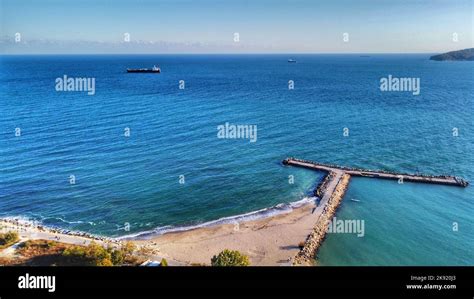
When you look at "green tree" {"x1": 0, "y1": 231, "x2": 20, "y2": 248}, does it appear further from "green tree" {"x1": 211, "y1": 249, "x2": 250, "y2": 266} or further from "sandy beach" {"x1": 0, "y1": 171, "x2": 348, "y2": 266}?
"green tree" {"x1": 211, "y1": 249, "x2": 250, "y2": 266}

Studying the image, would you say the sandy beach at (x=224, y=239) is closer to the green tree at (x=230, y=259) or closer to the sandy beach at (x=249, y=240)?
the sandy beach at (x=249, y=240)

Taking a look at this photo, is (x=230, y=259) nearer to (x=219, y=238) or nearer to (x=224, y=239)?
(x=224, y=239)

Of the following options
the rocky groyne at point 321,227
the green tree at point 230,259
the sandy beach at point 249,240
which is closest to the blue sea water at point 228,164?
the rocky groyne at point 321,227

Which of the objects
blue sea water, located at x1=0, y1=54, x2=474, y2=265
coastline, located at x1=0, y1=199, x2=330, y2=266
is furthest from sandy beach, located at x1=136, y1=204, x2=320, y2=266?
blue sea water, located at x1=0, y1=54, x2=474, y2=265

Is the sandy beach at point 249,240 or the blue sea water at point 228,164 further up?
the blue sea water at point 228,164

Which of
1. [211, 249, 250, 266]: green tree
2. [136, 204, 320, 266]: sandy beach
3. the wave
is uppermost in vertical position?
[211, 249, 250, 266]: green tree
